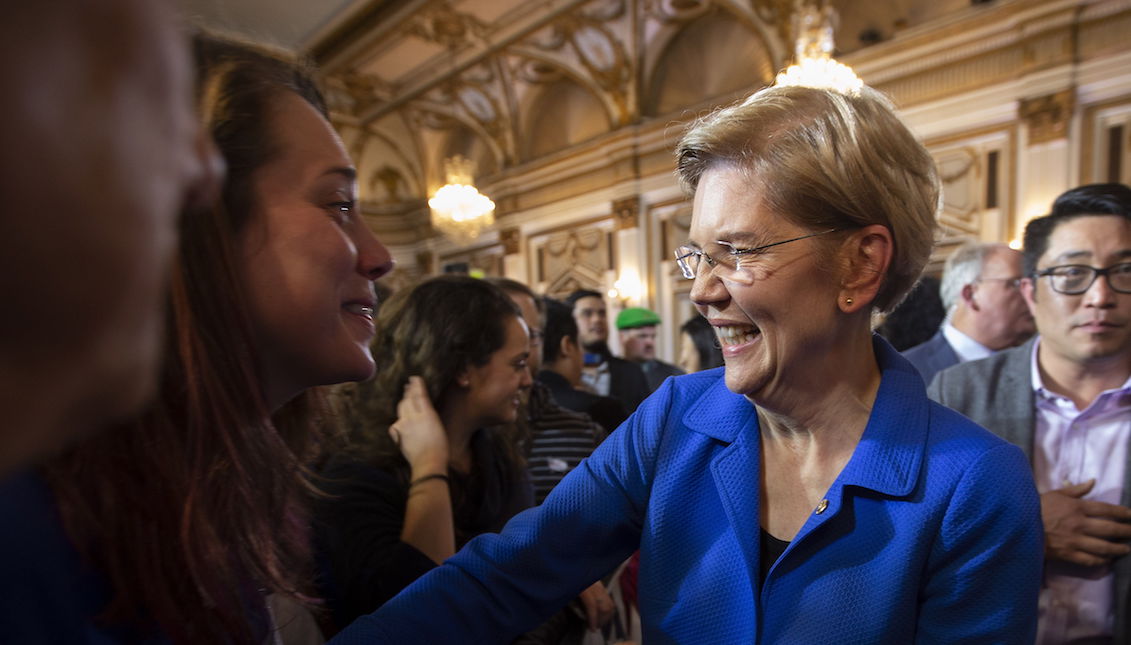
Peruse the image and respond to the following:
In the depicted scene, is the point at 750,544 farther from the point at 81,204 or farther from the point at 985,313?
the point at 985,313

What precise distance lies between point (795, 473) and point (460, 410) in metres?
0.97

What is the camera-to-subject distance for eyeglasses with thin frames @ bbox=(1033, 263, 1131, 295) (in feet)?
5.52

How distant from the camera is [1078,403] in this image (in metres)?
1.74

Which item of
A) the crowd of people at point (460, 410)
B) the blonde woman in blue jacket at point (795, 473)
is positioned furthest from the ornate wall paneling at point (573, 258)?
the blonde woman in blue jacket at point (795, 473)

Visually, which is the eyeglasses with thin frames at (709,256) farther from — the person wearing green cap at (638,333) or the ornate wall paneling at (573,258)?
the ornate wall paneling at (573,258)

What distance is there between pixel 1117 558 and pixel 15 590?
6.68ft

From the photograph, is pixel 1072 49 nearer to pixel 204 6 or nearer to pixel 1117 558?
pixel 1117 558

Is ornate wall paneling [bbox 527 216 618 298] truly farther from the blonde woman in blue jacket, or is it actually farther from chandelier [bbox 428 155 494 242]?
the blonde woman in blue jacket

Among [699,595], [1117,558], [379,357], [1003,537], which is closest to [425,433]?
[379,357]

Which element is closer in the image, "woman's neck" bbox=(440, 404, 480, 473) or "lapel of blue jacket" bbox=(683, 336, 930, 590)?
"lapel of blue jacket" bbox=(683, 336, 930, 590)

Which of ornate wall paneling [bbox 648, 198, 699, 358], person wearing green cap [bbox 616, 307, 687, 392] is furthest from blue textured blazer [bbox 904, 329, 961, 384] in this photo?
ornate wall paneling [bbox 648, 198, 699, 358]

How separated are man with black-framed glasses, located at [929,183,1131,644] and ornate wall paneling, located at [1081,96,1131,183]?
20.3ft

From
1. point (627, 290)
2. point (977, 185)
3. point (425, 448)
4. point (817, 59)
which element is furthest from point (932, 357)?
point (627, 290)

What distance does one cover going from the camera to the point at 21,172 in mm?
189
